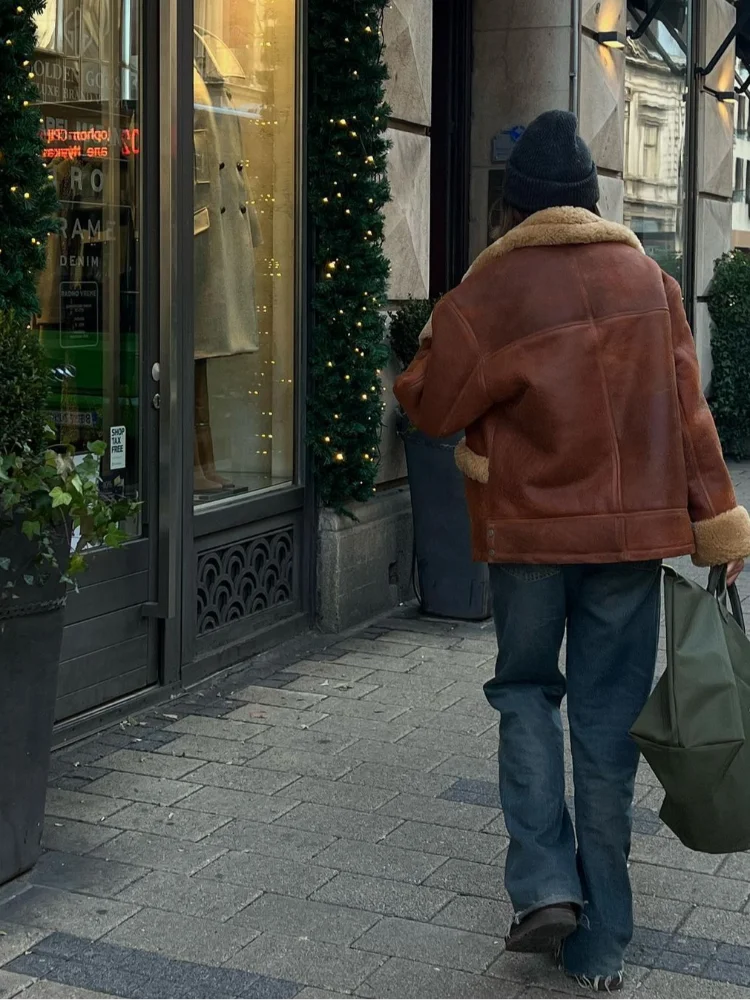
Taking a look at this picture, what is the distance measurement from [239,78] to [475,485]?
3698mm

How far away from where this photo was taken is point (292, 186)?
22.9 ft

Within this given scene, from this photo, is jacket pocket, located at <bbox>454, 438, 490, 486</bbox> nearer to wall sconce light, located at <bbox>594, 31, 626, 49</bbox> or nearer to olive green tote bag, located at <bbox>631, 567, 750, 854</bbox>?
olive green tote bag, located at <bbox>631, 567, 750, 854</bbox>

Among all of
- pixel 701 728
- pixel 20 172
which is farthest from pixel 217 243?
pixel 701 728

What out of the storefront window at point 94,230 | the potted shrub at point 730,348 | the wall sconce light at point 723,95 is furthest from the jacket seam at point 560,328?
the wall sconce light at point 723,95

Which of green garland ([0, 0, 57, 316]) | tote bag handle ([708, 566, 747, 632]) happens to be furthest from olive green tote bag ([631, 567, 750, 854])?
green garland ([0, 0, 57, 316])

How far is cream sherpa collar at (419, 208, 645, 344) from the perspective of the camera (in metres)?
3.48

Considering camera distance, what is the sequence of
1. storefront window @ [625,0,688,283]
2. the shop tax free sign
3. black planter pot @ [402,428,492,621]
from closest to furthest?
1. the shop tax free sign
2. black planter pot @ [402,428,492,621]
3. storefront window @ [625,0,688,283]

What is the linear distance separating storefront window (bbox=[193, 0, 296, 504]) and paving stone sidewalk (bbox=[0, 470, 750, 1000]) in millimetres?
1308

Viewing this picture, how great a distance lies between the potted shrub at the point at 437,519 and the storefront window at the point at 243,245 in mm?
643

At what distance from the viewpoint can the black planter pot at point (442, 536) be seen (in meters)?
7.27

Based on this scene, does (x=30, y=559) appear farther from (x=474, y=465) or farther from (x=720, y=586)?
(x=720, y=586)

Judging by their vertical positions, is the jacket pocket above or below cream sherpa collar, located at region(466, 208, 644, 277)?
below

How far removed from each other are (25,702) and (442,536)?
3.61 meters

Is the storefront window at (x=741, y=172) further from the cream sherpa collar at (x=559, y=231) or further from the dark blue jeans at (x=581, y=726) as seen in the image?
the dark blue jeans at (x=581, y=726)
